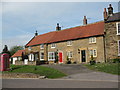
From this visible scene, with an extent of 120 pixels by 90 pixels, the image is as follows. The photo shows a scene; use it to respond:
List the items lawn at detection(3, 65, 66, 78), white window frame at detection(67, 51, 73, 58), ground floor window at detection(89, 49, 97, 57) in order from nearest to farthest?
lawn at detection(3, 65, 66, 78), ground floor window at detection(89, 49, 97, 57), white window frame at detection(67, 51, 73, 58)

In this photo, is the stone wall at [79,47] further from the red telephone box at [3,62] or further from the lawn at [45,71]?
the red telephone box at [3,62]

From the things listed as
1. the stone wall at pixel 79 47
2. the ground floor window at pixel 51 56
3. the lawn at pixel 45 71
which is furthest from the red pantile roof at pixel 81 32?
the lawn at pixel 45 71

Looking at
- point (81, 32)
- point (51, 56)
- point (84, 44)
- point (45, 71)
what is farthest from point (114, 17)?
point (51, 56)

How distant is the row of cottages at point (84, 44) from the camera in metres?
27.6

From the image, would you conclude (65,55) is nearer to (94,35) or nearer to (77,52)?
(77,52)

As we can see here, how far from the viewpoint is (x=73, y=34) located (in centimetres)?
3538

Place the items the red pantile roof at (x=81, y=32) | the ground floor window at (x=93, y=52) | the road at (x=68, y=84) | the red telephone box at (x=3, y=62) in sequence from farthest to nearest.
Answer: the red pantile roof at (x=81, y=32) → the ground floor window at (x=93, y=52) → the red telephone box at (x=3, y=62) → the road at (x=68, y=84)

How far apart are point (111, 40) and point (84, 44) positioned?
220 inches

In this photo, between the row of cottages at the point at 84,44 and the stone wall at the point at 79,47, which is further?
the stone wall at the point at 79,47

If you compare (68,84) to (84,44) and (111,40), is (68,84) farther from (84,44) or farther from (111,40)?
(84,44)

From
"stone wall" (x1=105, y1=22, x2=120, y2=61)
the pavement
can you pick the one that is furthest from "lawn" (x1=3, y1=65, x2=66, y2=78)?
"stone wall" (x1=105, y1=22, x2=120, y2=61)

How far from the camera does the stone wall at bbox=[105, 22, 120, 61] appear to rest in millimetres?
27022

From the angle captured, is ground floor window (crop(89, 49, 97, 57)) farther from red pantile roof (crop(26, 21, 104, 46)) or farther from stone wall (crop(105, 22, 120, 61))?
red pantile roof (crop(26, 21, 104, 46))

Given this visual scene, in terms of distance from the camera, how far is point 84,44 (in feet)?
103
